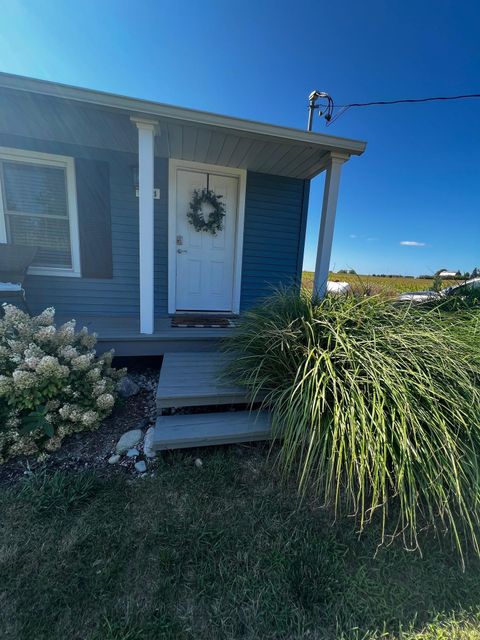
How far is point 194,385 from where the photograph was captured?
82.8 inches

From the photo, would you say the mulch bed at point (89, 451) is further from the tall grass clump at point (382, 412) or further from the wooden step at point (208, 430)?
the tall grass clump at point (382, 412)

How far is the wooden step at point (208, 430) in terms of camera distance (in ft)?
5.59

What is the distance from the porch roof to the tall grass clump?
1.98 m

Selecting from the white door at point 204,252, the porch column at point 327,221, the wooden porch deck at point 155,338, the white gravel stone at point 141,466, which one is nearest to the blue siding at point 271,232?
the white door at point 204,252

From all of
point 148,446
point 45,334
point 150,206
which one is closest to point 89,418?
point 148,446

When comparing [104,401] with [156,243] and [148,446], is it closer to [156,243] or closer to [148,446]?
[148,446]

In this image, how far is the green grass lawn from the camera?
3.35 feet

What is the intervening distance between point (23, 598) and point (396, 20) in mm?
8127

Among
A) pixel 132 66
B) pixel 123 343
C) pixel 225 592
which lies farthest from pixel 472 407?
pixel 132 66

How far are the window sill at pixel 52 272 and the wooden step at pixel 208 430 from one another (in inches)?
106

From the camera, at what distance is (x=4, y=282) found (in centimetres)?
306

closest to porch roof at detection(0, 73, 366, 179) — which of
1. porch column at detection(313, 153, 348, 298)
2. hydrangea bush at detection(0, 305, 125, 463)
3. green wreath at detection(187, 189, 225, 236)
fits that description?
porch column at detection(313, 153, 348, 298)

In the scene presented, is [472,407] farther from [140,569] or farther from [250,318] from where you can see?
[140,569]

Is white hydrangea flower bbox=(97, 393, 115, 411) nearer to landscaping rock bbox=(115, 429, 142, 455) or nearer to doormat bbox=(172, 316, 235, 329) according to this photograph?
landscaping rock bbox=(115, 429, 142, 455)
